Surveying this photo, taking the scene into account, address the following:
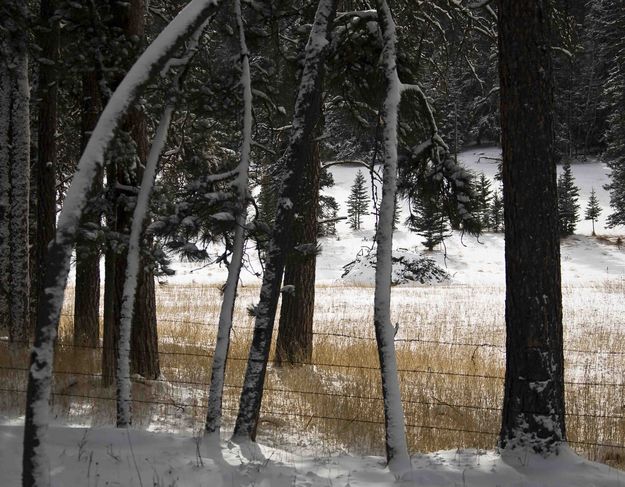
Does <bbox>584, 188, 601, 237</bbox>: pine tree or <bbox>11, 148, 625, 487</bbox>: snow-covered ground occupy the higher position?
<bbox>584, 188, 601, 237</bbox>: pine tree

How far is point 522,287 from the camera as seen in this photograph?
410 cm

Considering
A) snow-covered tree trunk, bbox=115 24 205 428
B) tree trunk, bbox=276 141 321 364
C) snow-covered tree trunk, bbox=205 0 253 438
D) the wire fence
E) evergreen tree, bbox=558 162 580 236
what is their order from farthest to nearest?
evergreen tree, bbox=558 162 580 236, tree trunk, bbox=276 141 321 364, the wire fence, snow-covered tree trunk, bbox=205 0 253 438, snow-covered tree trunk, bbox=115 24 205 428

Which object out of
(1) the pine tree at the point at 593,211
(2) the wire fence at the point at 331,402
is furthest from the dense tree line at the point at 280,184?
(1) the pine tree at the point at 593,211

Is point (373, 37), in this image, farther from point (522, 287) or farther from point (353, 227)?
point (353, 227)

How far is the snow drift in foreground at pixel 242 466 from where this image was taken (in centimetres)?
354

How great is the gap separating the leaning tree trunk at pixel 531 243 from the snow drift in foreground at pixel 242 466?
10.5 inches

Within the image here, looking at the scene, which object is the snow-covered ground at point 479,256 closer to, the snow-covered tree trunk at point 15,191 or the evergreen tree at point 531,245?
the snow-covered tree trunk at point 15,191

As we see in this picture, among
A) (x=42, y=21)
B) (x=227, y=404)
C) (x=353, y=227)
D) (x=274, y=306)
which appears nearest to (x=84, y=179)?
(x=274, y=306)

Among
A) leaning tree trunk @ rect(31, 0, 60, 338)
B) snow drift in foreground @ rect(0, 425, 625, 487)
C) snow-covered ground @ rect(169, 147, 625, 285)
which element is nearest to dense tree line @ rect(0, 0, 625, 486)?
snow drift in foreground @ rect(0, 425, 625, 487)

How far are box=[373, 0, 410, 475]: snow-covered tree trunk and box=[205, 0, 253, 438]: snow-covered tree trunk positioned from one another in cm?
Answer: 114

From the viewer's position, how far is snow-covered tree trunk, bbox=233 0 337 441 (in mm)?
4422

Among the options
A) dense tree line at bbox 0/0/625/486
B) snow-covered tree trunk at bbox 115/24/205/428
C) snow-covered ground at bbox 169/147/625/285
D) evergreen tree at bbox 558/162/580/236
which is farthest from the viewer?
evergreen tree at bbox 558/162/580/236

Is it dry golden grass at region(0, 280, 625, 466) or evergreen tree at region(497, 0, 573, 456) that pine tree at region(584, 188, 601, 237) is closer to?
dry golden grass at region(0, 280, 625, 466)

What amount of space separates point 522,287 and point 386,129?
5.14ft
